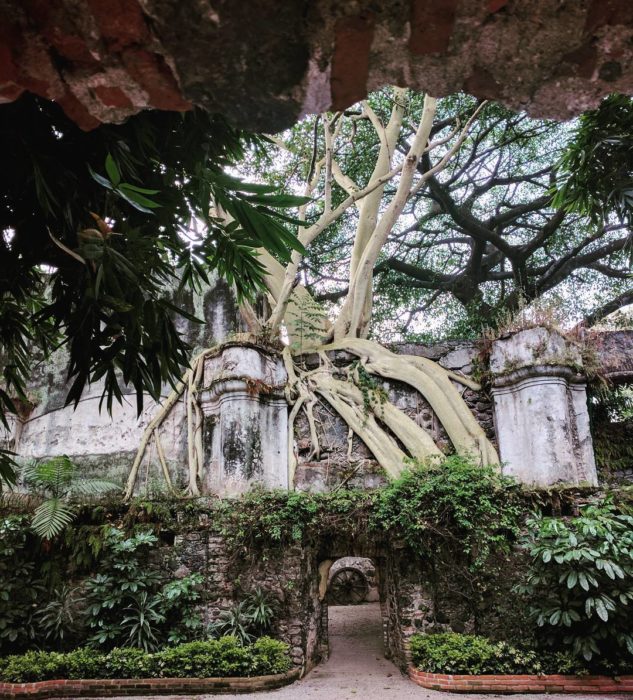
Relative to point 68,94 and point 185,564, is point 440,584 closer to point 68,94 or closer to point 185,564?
point 185,564

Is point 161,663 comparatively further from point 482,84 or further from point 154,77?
point 482,84

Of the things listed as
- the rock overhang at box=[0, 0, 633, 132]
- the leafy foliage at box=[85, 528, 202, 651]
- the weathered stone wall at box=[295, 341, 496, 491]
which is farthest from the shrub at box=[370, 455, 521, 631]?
the rock overhang at box=[0, 0, 633, 132]

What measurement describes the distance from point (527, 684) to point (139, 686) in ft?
12.0

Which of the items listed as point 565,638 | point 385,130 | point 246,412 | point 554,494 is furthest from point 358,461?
point 385,130

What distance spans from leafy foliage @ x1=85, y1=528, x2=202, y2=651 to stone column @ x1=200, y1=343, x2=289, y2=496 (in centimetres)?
116

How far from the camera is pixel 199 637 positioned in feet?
22.3

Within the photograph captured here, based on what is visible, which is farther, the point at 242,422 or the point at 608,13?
the point at 242,422

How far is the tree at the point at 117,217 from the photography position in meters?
2.71

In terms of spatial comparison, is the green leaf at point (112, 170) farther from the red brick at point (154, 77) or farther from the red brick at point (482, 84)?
the red brick at point (482, 84)

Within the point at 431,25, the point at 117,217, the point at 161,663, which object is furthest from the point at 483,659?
the point at 431,25

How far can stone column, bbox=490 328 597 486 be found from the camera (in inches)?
289

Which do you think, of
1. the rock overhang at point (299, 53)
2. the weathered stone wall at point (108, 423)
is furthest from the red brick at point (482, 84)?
the weathered stone wall at point (108, 423)

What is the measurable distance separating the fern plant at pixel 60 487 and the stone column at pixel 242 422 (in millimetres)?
1409

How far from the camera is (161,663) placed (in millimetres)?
6219
